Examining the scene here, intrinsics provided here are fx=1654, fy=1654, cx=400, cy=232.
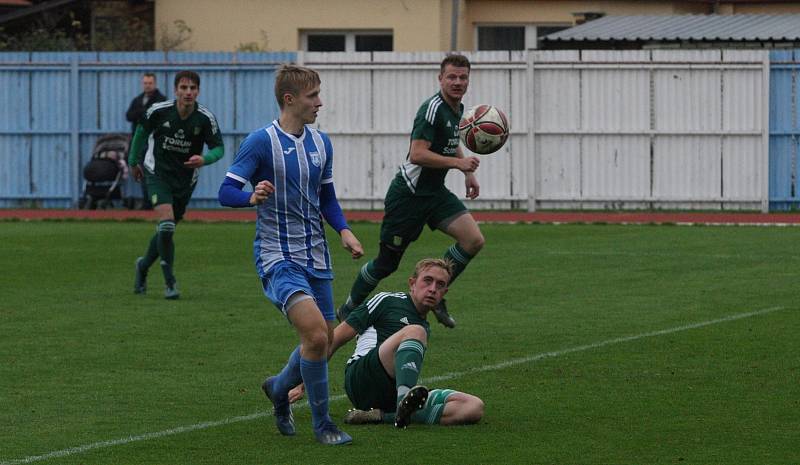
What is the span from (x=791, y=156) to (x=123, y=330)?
56.8ft

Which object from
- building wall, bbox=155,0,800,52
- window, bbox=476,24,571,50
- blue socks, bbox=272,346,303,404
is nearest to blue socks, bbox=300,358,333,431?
blue socks, bbox=272,346,303,404

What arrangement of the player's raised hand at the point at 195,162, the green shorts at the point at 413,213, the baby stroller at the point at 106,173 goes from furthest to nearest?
the baby stroller at the point at 106,173 → the player's raised hand at the point at 195,162 → the green shorts at the point at 413,213

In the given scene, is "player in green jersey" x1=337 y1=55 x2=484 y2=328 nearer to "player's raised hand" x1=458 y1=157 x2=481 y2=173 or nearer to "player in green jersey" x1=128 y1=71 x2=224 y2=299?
"player's raised hand" x1=458 y1=157 x2=481 y2=173

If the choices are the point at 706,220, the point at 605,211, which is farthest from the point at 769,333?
the point at 605,211

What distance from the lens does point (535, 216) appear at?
2698cm

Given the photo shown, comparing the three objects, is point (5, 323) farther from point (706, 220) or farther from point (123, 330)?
point (706, 220)

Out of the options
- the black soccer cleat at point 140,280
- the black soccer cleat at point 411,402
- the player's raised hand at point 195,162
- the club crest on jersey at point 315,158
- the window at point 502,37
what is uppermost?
the window at point 502,37

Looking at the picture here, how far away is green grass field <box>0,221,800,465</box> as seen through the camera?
320 inches

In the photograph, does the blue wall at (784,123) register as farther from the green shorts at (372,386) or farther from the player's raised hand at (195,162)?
the green shorts at (372,386)

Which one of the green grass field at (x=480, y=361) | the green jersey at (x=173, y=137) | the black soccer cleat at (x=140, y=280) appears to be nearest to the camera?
the green grass field at (x=480, y=361)

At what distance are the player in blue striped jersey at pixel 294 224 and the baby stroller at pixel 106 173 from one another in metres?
20.4

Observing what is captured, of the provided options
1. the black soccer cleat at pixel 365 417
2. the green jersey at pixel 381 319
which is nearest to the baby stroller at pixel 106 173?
the green jersey at pixel 381 319

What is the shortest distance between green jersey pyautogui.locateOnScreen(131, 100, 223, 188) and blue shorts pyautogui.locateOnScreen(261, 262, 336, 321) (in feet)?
23.0

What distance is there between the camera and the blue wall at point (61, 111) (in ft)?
97.4
